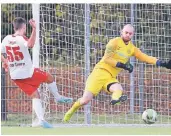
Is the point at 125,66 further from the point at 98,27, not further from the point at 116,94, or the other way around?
the point at 98,27

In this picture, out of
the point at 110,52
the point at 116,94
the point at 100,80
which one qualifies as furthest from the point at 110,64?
the point at 116,94

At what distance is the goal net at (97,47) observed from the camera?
53.2ft

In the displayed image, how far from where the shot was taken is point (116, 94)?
13.6m

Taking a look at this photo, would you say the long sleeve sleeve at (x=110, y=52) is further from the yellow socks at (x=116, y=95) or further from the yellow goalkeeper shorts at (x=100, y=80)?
the yellow socks at (x=116, y=95)

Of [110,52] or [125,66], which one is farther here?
[110,52]

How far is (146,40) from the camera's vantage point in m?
16.5

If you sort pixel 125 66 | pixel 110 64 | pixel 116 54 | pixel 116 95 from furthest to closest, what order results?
1. pixel 116 54
2. pixel 110 64
3. pixel 125 66
4. pixel 116 95

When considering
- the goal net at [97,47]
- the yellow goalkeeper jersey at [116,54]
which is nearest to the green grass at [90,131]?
the yellow goalkeeper jersey at [116,54]

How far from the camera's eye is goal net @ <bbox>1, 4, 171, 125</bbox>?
16219 mm

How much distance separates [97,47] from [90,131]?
320 centimetres

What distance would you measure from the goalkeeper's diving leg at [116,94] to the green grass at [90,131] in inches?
18.4

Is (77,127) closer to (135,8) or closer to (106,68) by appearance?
(106,68)

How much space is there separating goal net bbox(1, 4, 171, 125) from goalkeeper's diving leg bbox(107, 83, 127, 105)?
2282 millimetres

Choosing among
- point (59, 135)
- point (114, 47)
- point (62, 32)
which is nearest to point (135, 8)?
point (62, 32)
